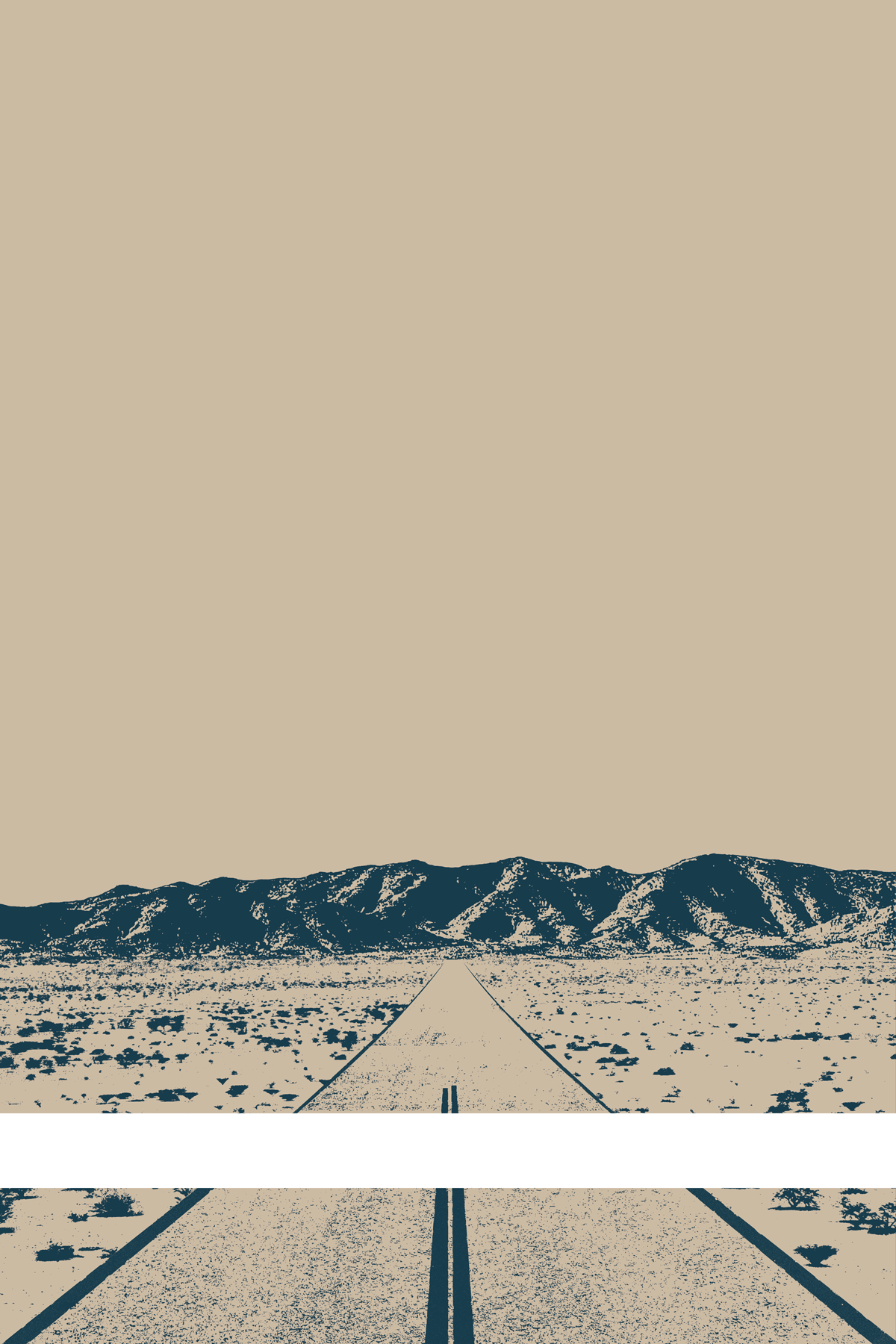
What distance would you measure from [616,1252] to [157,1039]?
2836 centimetres

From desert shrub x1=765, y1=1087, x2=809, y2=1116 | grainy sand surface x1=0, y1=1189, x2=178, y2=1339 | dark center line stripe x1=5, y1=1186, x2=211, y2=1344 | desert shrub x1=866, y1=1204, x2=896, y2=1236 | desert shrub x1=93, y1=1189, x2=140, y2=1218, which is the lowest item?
desert shrub x1=866, y1=1204, x2=896, y2=1236

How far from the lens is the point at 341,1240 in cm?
1073

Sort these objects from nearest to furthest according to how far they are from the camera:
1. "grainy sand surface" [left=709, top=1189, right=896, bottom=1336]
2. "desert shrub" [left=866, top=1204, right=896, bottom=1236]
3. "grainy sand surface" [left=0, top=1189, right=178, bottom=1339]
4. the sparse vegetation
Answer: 1. "grainy sand surface" [left=709, top=1189, right=896, bottom=1336]
2. "grainy sand surface" [left=0, top=1189, right=178, bottom=1339]
3. "desert shrub" [left=866, top=1204, right=896, bottom=1236]
4. the sparse vegetation

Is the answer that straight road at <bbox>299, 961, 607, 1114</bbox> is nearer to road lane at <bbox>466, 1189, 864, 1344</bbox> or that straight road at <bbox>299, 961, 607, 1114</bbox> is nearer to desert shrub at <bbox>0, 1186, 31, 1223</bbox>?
desert shrub at <bbox>0, 1186, 31, 1223</bbox>

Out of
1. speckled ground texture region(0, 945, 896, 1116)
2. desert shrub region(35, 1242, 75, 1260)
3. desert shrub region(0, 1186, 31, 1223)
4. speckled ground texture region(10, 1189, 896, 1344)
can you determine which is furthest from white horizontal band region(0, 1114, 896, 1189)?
desert shrub region(35, 1242, 75, 1260)

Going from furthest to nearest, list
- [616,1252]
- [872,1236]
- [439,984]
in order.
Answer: [439,984], [872,1236], [616,1252]

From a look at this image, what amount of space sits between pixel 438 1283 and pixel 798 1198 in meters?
5.18

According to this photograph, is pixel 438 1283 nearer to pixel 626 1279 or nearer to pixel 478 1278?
pixel 478 1278

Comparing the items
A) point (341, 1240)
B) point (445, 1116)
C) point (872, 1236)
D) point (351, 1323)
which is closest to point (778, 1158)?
point (872, 1236)

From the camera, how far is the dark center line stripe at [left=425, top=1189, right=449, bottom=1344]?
8.29 meters

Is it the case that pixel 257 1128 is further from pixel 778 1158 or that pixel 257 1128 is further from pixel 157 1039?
pixel 157 1039

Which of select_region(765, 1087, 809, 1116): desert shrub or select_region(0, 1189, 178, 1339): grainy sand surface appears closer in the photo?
select_region(0, 1189, 178, 1339): grainy sand surface

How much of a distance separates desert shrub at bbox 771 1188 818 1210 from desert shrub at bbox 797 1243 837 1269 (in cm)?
203

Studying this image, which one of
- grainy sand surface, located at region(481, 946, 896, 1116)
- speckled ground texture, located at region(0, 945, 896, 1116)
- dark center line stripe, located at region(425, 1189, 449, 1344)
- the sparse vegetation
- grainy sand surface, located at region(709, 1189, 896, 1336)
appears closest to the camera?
dark center line stripe, located at region(425, 1189, 449, 1344)
